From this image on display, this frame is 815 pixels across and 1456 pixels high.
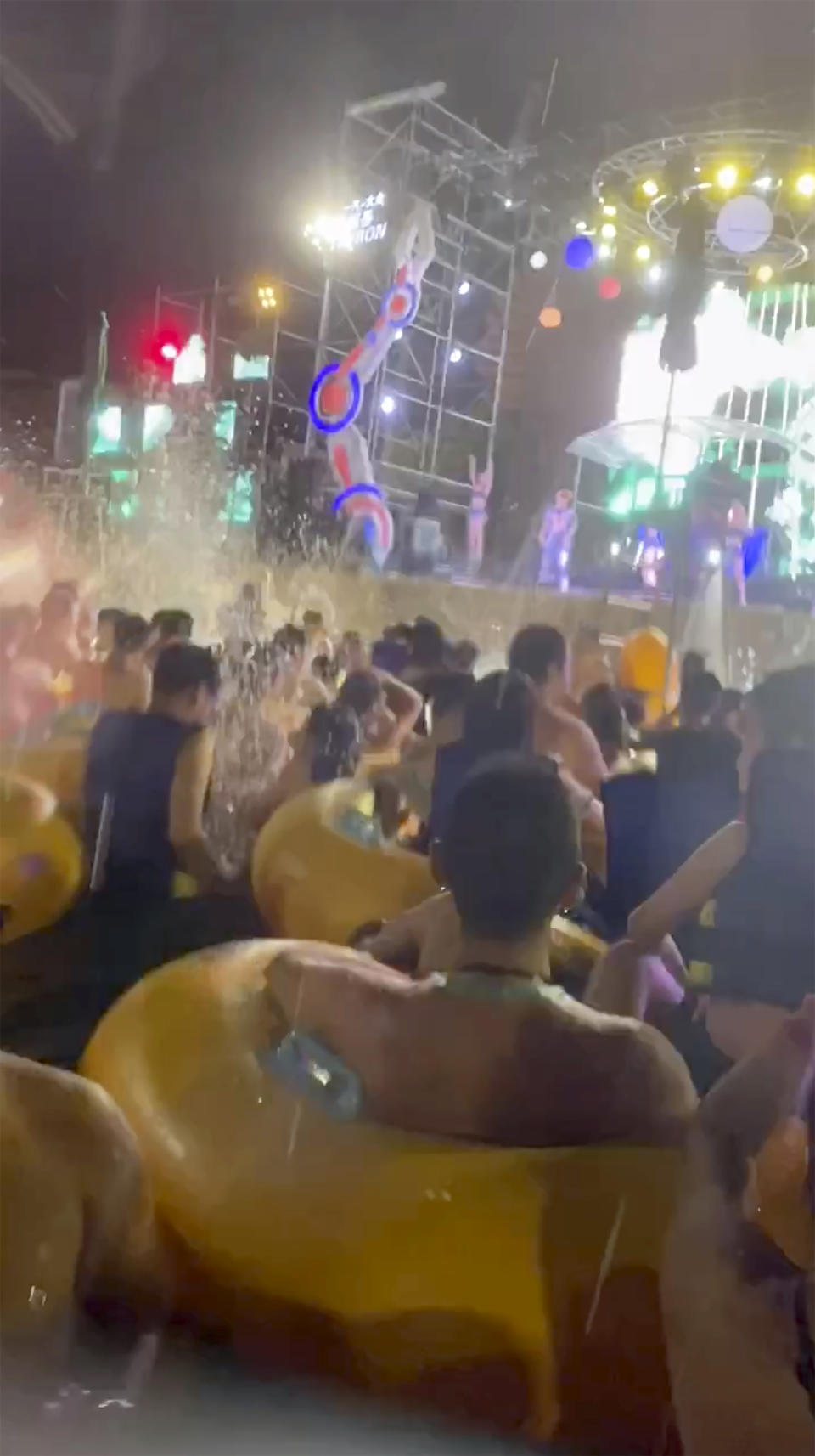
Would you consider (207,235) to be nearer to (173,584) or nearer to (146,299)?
(146,299)

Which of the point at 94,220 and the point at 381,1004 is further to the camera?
the point at 94,220

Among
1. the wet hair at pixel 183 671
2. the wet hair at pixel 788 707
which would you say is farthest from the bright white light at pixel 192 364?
the wet hair at pixel 788 707

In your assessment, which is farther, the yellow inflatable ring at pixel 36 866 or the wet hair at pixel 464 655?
the yellow inflatable ring at pixel 36 866

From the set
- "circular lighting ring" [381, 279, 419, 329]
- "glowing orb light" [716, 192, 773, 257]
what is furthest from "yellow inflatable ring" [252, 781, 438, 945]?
"glowing orb light" [716, 192, 773, 257]

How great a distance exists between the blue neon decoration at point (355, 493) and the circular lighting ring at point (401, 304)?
128 millimetres

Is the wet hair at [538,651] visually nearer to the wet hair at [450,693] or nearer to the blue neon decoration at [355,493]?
the wet hair at [450,693]

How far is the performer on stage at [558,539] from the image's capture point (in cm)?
87

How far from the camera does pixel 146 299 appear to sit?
1.11 metres

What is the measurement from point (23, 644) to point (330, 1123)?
54 cm

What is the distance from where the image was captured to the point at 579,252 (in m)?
0.89

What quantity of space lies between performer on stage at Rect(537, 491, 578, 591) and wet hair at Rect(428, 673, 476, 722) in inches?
4.0

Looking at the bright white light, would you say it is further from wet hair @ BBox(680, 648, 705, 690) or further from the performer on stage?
wet hair @ BBox(680, 648, 705, 690)

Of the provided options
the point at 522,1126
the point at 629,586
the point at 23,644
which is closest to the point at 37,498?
the point at 23,644

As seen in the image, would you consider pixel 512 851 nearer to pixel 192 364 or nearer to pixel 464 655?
pixel 464 655
